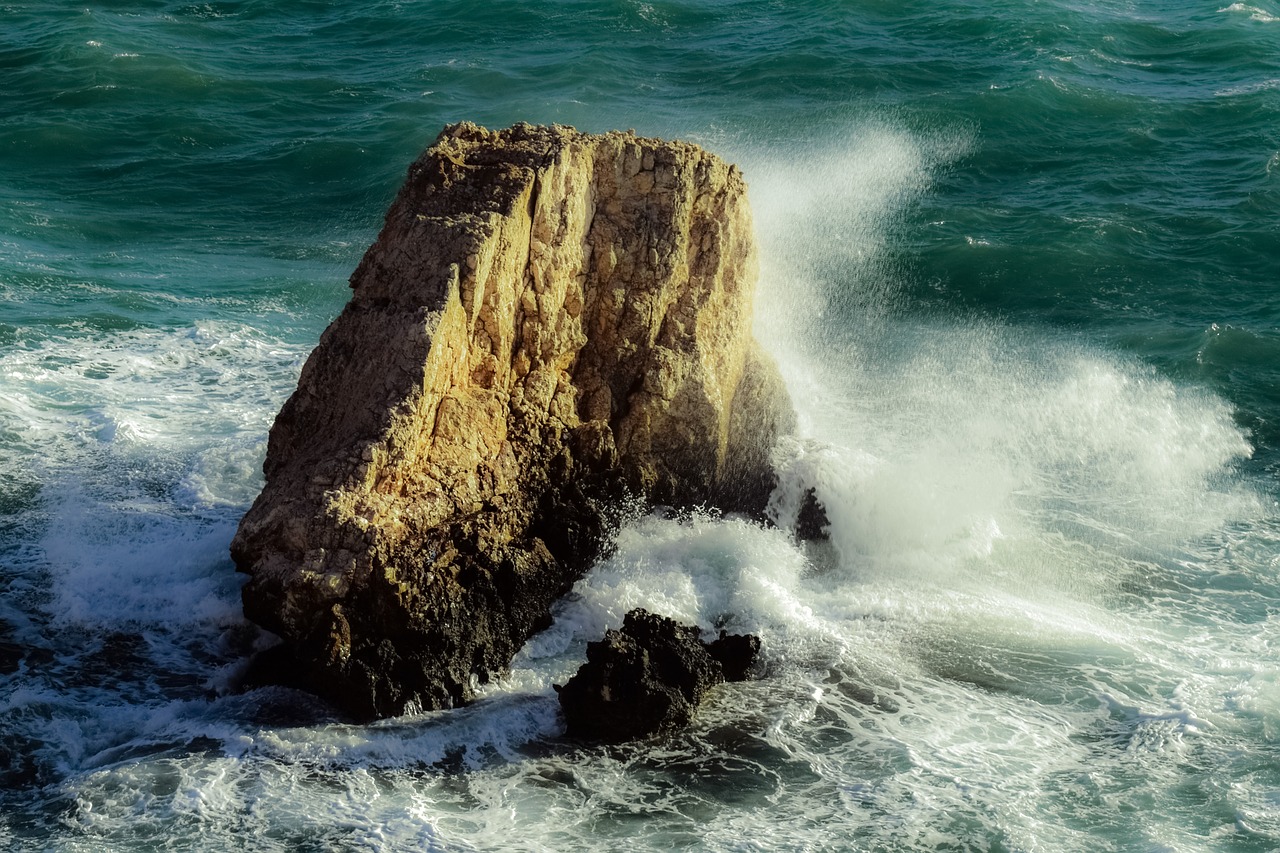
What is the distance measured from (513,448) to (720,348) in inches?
87.2

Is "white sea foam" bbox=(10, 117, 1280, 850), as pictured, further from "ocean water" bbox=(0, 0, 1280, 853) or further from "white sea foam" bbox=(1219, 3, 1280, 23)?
"white sea foam" bbox=(1219, 3, 1280, 23)

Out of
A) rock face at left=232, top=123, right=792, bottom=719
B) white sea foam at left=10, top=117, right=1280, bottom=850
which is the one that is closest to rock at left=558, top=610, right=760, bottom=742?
white sea foam at left=10, top=117, right=1280, bottom=850

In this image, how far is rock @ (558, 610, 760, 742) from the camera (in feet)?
34.1

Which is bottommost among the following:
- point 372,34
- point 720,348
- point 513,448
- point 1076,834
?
point 1076,834

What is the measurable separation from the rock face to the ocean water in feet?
1.51

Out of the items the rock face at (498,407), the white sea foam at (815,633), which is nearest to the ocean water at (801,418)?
the white sea foam at (815,633)

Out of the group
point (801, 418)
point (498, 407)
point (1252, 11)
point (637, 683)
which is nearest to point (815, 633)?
point (637, 683)

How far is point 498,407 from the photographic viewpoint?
1169 centimetres

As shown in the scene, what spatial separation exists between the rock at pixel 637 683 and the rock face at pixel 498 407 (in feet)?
3.02

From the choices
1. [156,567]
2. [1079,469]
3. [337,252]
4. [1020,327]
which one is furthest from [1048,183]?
[156,567]

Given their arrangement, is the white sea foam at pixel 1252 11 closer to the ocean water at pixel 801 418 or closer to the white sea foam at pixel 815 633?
the ocean water at pixel 801 418

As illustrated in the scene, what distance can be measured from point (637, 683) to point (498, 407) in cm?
263

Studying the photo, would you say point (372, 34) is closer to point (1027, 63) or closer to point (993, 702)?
point (1027, 63)

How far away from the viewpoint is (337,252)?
874 inches
